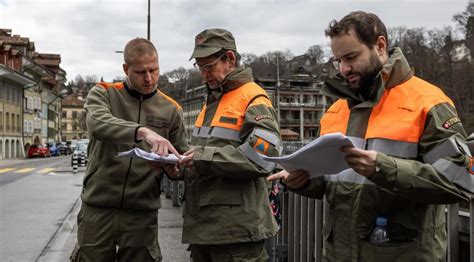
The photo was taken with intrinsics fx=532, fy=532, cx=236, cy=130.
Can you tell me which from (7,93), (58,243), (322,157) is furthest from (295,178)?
(7,93)

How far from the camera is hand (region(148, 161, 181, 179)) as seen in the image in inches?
139

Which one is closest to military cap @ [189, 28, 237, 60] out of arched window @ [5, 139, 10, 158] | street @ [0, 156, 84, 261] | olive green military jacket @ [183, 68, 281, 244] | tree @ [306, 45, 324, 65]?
olive green military jacket @ [183, 68, 281, 244]

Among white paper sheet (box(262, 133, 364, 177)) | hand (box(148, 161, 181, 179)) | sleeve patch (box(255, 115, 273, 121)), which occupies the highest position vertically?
sleeve patch (box(255, 115, 273, 121))

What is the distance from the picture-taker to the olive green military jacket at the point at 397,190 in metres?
2.26

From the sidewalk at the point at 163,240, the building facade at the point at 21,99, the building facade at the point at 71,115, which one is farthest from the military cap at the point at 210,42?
the building facade at the point at 71,115

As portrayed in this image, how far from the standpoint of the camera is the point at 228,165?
10.5ft

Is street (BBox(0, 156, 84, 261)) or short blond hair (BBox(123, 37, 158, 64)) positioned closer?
short blond hair (BBox(123, 37, 158, 64))

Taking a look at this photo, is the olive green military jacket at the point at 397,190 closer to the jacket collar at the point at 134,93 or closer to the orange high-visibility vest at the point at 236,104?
the orange high-visibility vest at the point at 236,104

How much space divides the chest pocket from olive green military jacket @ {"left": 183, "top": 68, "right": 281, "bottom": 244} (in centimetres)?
38

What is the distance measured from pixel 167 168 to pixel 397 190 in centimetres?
172

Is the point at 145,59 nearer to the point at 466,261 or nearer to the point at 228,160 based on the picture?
the point at 228,160

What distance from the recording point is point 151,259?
3.65 metres

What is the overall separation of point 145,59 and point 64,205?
1024cm

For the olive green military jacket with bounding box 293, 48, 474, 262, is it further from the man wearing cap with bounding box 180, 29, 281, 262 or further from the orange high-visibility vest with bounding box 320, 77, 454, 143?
the man wearing cap with bounding box 180, 29, 281, 262
